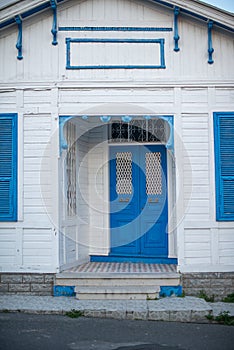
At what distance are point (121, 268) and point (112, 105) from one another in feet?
9.66

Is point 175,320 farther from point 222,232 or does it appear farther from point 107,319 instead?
point 222,232

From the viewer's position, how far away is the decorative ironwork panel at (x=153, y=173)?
8.53 meters

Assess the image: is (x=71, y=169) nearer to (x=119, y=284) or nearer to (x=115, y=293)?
(x=119, y=284)

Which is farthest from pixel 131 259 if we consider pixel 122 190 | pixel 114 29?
pixel 114 29

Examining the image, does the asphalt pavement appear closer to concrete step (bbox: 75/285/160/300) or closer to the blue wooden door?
concrete step (bbox: 75/285/160/300)

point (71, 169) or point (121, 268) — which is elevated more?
point (71, 169)

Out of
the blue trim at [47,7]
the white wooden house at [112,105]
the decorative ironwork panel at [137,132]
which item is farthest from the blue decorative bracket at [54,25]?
the decorative ironwork panel at [137,132]

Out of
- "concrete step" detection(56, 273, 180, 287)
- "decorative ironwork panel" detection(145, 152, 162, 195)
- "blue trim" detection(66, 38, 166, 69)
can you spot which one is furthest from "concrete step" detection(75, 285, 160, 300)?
"blue trim" detection(66, 38, 166, 69)

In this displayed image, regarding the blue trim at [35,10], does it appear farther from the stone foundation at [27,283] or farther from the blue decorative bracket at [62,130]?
the stone foundation at [27,283]

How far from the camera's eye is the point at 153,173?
28.1 ft

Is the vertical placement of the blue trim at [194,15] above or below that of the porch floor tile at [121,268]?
above

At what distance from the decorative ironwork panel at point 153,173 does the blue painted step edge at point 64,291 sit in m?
2.59

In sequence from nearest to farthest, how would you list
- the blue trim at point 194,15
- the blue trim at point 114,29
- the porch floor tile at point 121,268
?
the blue trim at point 194,15 < the blue trim at point 114,29 < the porch floor tile at point 121,268

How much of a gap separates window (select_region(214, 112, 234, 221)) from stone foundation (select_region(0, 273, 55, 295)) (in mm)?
3040
